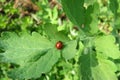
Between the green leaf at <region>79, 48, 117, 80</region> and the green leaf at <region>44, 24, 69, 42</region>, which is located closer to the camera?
the green leaf at <region>79, 48, 117, 80</region>

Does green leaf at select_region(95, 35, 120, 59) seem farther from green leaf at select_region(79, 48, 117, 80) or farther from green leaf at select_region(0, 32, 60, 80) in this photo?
green leaf at select_region(0, 32, 60, 80)

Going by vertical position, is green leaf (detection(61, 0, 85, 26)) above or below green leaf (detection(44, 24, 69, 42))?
above

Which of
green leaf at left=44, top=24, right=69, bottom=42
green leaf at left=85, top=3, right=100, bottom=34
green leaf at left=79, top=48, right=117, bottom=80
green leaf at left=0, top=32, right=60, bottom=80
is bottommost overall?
green leaf at left=79, top=48, right=117, bottom=80

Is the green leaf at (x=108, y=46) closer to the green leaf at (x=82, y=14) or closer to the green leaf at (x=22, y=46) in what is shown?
the green leaf at (x=82, y=14)

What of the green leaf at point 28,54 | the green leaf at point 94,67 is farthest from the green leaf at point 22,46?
the green leaf at point 94,67

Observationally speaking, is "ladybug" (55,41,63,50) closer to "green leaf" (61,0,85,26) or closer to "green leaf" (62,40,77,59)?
"green leaf" (62,40,77,59)

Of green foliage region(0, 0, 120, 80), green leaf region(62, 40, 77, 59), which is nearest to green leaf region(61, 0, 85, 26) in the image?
green foliage region(0, 0, 120, 80)
